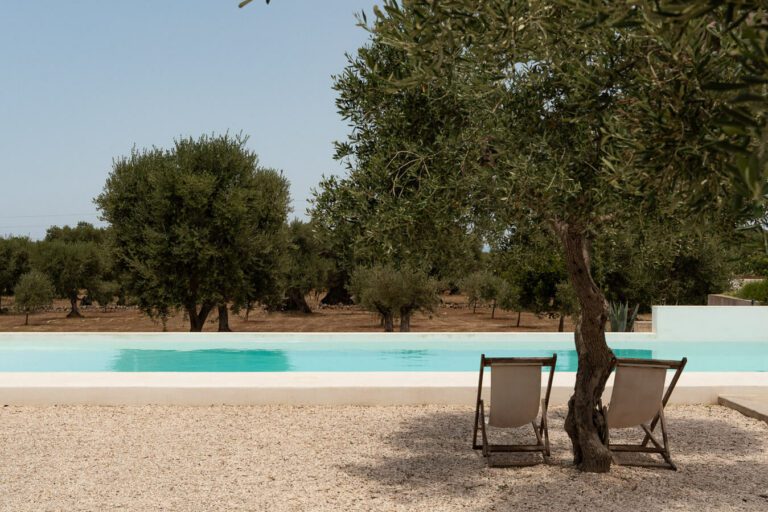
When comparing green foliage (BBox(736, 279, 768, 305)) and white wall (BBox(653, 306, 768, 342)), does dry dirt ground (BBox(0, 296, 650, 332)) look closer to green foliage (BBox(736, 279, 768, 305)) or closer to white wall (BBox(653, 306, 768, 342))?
green foliage (BBox(736, 279, 768, 305))

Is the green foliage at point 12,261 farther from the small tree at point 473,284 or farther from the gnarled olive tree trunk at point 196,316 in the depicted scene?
the small tree at point 473,284

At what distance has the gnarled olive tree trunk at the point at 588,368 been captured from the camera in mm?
→ 6344

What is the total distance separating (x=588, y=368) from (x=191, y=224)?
16.5 metres

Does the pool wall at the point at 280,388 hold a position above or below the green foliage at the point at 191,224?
below

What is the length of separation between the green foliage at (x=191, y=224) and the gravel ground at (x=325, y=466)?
12565 millimetres

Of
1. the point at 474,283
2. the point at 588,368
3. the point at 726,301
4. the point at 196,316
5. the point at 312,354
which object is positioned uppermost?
the point at 474,283

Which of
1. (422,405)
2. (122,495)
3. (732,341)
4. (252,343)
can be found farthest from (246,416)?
(732,341)

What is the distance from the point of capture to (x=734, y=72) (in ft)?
15.0

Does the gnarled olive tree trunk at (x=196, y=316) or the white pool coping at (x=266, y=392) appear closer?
the white pool coping at (x=266, y=392)

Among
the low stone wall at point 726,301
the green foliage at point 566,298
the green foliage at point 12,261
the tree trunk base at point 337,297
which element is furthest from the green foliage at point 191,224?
the green foliage at point 12,261

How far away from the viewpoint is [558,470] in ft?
21.4

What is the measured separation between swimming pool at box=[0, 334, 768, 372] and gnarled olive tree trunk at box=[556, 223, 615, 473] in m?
9.57

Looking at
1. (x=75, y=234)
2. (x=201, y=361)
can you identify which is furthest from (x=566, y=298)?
(x=75, y=234)

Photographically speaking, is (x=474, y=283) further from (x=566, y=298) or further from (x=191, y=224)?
(x=191, y=224)
